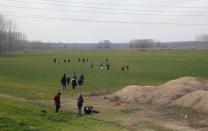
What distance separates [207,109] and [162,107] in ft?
12.6

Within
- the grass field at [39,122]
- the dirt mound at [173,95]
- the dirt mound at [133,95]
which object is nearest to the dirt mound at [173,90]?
the dirt mound at [173,95]

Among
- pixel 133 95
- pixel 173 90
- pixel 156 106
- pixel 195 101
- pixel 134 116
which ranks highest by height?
pixel 173 90

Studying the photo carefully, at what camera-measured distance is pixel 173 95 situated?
31.4 meters

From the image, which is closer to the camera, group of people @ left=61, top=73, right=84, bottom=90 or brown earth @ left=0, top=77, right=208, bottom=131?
brown earth @ left=0, top=77, right=208, bottom=131

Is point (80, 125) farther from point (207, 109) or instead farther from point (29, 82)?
point (29, 82)

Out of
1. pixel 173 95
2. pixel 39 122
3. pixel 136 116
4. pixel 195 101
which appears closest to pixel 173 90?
pixel 173 95

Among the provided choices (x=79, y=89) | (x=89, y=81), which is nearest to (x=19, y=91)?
(x=79, y=89)

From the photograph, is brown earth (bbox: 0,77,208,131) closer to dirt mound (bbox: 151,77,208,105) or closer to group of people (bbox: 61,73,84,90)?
dirt mound (bbox: 151,77,208,105)

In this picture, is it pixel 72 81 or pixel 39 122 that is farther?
pixel 72 81

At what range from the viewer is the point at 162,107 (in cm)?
2955

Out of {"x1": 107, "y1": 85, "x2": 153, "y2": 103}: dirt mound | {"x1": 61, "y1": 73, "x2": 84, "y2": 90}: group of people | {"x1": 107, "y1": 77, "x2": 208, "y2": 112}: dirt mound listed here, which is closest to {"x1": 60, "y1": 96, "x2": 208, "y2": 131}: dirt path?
{"x1": 107, "y1": 85, "x2": 153, "y2": 103}: dirt mound

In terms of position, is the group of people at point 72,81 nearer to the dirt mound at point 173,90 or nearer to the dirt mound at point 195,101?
the dirt mound at point 173,90

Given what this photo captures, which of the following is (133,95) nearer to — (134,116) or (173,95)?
(173,95)

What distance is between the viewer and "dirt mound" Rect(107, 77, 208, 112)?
28625 millimetres
